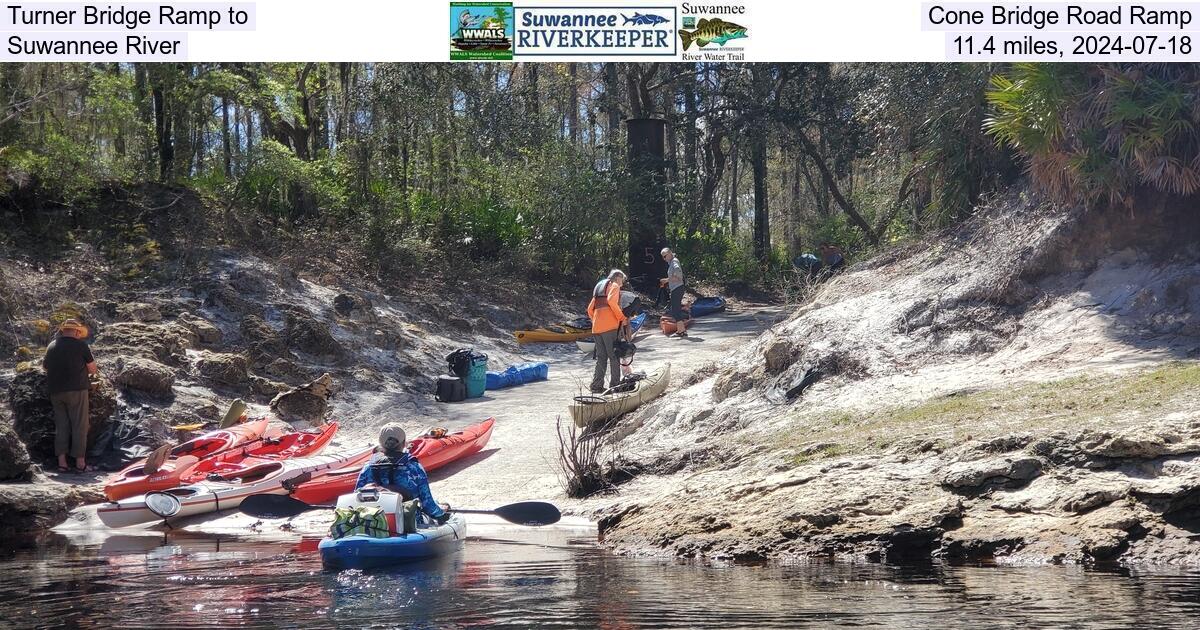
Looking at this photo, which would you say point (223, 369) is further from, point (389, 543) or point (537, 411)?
point (389, 543)

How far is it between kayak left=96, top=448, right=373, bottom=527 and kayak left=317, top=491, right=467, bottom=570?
3187mm

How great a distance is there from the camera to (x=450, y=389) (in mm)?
18344

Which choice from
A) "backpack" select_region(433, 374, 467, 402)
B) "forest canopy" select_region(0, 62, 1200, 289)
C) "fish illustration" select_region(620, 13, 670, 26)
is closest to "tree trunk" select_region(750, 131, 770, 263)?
"forest canopy" select_region(0, 62, 1200, 289)

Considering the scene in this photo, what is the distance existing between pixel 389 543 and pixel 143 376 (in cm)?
773

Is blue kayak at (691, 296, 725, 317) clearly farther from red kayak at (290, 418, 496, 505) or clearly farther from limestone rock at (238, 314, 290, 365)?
red kayak at (290, 418, 496, 505)

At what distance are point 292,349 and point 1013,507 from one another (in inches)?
498

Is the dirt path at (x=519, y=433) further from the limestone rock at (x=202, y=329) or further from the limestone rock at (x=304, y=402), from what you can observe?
the limestone rock at (x=202, y=329)

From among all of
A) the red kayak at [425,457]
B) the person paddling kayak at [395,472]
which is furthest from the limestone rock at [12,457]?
the person paddling kayak at [395,472]

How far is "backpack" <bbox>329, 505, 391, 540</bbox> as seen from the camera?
9844 millimetres

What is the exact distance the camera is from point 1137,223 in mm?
14875

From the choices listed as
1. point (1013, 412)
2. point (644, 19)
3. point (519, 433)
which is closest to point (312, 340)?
point (519, 433)

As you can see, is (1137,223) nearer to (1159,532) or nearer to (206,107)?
(1159,532)

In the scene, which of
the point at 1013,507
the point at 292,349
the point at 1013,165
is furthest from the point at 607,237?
the point at 1013,507

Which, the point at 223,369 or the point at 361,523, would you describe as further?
the point at 223,369
